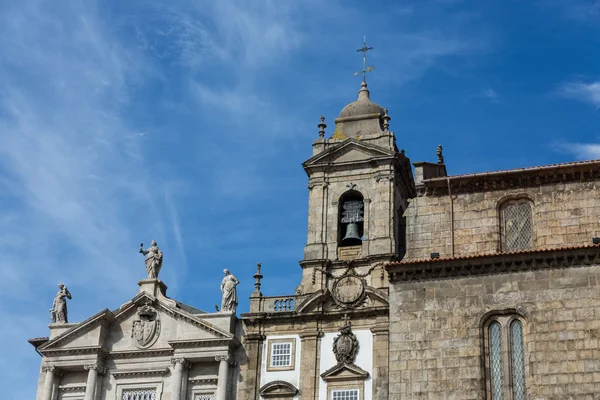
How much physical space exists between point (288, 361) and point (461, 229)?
8117 millimetres

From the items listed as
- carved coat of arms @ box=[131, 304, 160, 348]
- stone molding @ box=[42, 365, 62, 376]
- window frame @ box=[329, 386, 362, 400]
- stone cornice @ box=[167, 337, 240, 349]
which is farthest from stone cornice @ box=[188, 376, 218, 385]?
stone molding @ box=[42, 365, 62, 376]

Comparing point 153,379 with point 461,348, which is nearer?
point 461,348

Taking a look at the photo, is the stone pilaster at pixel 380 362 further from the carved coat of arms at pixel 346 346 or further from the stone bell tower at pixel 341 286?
the carved coat of arms at pixel 346 346

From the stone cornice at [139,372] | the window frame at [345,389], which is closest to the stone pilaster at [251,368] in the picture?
the window frame at [345,389]

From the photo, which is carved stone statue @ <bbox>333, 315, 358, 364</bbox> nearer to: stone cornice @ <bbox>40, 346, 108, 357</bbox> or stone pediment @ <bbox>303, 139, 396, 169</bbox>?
stone pediment @ <bbox>303, 139, 396, 169</bbox>

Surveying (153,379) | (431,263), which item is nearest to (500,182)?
(431,263)

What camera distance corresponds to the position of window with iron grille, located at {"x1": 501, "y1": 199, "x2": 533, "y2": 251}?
38812 millimetres

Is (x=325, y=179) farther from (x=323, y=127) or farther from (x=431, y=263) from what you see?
(x=431, y=263)

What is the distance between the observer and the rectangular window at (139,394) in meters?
42.7

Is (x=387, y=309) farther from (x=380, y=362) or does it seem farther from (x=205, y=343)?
(x=205, y=343)

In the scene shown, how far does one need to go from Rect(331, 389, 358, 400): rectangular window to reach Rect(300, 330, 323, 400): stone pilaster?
62cm

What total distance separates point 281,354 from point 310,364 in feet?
4.39

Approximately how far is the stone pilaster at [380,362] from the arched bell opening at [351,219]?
4.42 m

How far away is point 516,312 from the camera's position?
35625 millimetres
